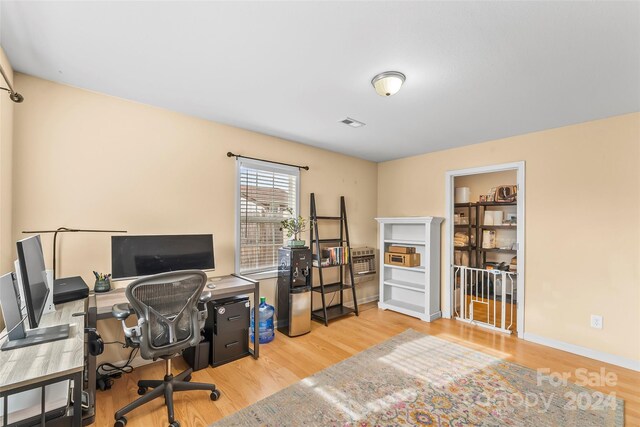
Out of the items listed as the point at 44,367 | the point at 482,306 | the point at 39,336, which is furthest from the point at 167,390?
the point at 482,306

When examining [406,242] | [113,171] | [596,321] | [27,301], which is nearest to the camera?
[27,301]

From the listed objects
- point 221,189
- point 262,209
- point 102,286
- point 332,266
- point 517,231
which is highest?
point 221,189

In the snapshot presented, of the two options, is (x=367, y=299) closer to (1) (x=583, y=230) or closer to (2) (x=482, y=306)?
(2) (x=482, y=306)

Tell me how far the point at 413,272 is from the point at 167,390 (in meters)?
3.55

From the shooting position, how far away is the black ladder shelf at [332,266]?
12.7ft

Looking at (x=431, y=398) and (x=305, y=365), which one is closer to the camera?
(x=431, y=398)

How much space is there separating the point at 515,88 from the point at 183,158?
3.05 m

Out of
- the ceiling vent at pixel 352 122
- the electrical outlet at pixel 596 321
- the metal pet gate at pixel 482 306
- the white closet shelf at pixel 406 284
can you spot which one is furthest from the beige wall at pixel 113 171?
the electrical outlet at pixel 596 321

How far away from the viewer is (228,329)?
9.00ft

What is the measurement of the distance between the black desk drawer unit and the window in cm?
61

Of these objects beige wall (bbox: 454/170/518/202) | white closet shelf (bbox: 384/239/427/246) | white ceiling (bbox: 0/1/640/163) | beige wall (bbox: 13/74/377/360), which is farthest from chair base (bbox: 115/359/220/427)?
beige wall (bbox: 454/170/518/202)

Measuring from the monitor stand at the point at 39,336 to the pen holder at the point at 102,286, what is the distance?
0.78 metres

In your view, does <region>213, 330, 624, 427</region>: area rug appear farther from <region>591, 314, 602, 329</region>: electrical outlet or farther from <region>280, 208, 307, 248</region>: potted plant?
<region>280, 208, 307, 248</region>: potted plant

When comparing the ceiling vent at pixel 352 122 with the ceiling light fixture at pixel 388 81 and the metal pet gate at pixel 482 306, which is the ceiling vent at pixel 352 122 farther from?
the metal pet gate at pixel 482 306
